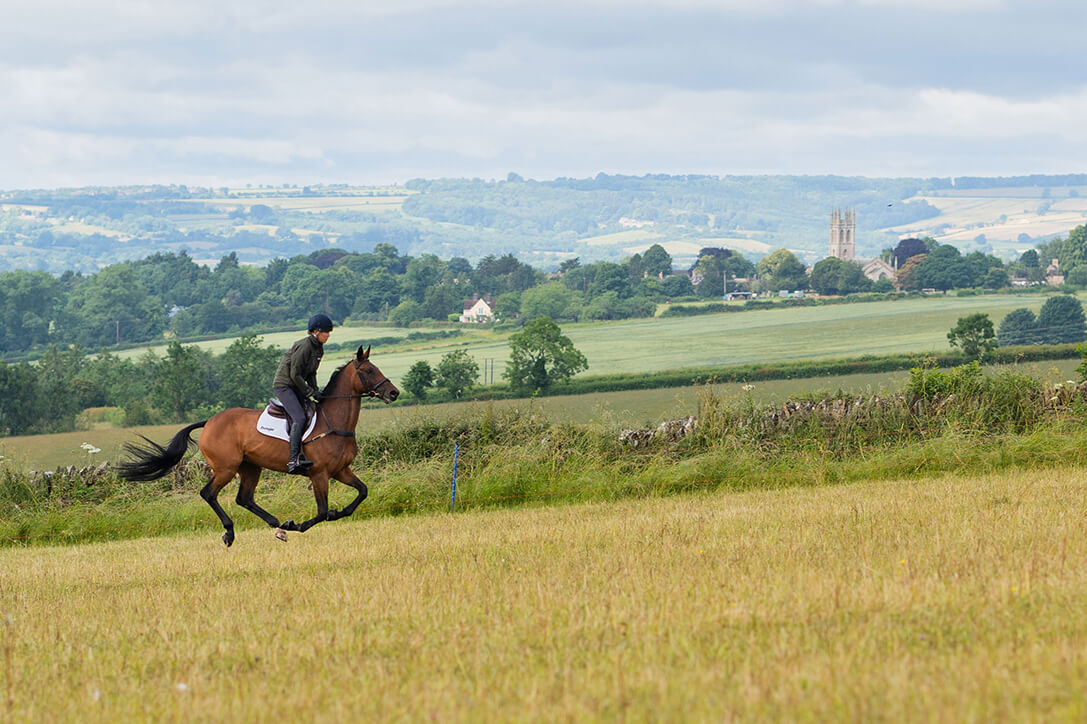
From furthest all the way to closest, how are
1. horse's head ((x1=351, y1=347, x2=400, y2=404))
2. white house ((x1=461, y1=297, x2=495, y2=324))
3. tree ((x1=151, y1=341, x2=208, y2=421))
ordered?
white house ((x1=461, y1=297, x2=495, y2=324)) → tree ((x1=151, y1=341, x2=208, y2=421)) → horse's head ((x1=351, y1=347, x2=400, y2=404))

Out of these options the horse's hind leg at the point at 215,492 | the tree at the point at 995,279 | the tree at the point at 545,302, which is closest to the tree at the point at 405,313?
the tree at the point at 545,302

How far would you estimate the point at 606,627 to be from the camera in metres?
7.17

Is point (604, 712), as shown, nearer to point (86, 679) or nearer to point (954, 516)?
point (86, 679)

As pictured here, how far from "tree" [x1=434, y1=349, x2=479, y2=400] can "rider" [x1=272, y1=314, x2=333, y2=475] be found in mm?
87478

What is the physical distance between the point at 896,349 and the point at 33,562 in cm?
11067

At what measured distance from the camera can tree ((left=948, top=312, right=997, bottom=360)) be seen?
9894 centimetres

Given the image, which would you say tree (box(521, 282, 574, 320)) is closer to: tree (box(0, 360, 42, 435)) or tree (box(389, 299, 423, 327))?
tree (box(389, 299, 423, 327))

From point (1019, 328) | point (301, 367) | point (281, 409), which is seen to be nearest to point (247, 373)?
point (1019, 328)

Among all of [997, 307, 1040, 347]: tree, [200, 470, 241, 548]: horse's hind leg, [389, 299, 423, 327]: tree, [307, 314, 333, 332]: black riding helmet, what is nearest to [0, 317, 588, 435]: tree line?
[997, 307, 1040, 347]: tree

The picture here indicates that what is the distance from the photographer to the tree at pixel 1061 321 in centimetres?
12643

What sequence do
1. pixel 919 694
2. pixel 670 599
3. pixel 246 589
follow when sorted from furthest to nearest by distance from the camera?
pixel 246 589, pixel 670 599, pixel 919 694

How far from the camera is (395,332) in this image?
174750 millimetres

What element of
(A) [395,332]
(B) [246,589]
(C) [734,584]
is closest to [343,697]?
(C) [734,584]

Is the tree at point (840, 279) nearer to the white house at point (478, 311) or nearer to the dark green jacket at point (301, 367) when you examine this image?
the white house at point (478, 311)
